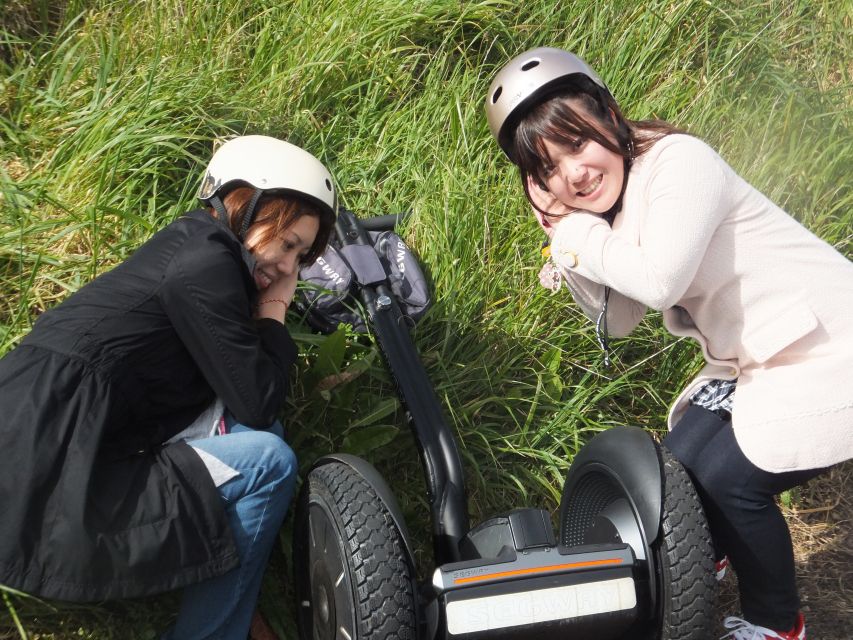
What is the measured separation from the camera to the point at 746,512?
8.15 ft

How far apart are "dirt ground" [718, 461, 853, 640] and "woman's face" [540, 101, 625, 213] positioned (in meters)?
1.61

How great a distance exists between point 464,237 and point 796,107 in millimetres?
1929

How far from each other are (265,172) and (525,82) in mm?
805

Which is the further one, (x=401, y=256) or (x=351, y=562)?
(x=401, y=256)

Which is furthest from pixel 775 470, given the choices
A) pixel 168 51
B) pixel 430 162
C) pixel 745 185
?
pixel 168 51

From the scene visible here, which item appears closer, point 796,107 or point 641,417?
point 641,417

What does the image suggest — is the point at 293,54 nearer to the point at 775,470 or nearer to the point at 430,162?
the point at 430,162

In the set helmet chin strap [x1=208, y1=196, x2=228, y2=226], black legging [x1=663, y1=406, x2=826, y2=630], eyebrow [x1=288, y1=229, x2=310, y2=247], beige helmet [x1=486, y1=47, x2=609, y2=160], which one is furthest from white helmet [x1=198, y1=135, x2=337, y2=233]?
black legging [x1=663, y1=406, x2=826, y2=630]

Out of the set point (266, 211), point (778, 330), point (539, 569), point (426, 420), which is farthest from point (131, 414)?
point (778, 330)

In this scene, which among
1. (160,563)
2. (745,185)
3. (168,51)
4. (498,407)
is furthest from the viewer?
(168,51)

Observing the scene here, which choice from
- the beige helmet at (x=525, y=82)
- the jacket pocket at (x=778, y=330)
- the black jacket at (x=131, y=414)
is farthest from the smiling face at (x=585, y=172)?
the black jacket at (x=131, y=414)

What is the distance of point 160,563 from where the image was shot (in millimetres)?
2184

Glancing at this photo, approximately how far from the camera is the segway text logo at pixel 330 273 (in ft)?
10.9

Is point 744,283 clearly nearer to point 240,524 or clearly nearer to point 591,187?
point 591,187
